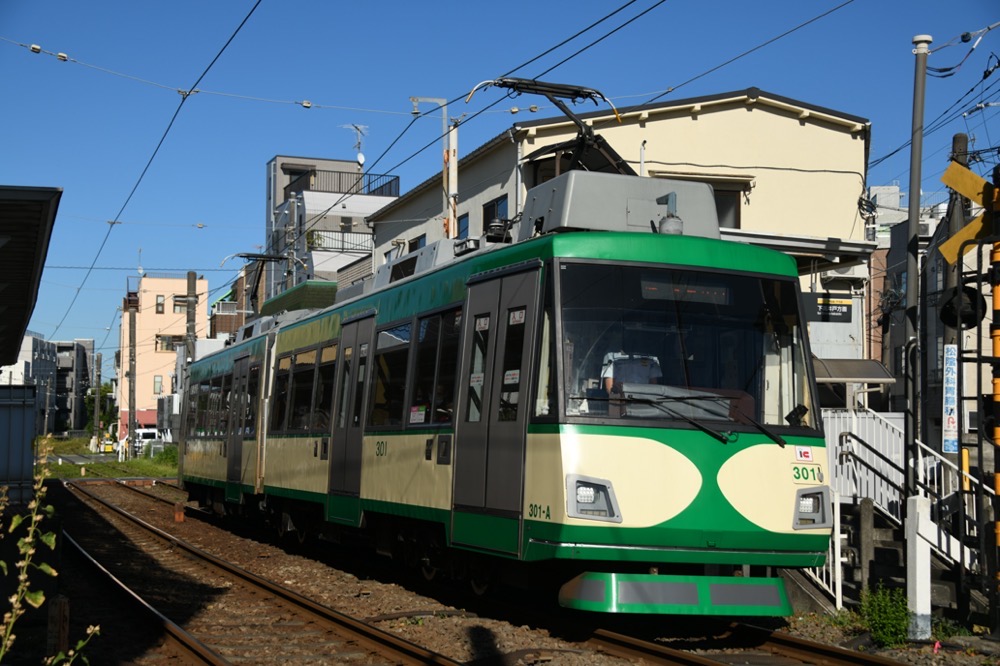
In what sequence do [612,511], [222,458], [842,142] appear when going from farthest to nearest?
1. [842,142]
2. [222,458]
3. [612,511]

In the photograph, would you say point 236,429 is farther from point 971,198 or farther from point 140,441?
point 140,441

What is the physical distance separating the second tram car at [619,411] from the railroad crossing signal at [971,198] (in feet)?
5.85

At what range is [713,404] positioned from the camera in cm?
908

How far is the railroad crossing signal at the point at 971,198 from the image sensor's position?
10.3 meters

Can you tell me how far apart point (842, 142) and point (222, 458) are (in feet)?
51.1

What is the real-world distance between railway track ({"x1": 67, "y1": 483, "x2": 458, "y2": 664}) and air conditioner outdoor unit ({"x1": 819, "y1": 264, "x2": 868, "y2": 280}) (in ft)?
55.3

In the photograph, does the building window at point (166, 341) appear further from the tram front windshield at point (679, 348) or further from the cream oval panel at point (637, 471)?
the cream oval panel at point (637, 471)

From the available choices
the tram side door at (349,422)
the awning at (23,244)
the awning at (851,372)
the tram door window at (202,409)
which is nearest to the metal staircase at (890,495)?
the awning at (851,372)

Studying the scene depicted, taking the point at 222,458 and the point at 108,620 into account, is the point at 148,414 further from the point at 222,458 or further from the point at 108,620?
the point at 108,620

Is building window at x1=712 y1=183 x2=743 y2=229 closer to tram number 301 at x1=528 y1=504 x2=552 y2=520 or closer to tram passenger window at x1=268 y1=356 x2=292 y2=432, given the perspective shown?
tram passenger window at x1=268 y1=356 x2=292 y2=432

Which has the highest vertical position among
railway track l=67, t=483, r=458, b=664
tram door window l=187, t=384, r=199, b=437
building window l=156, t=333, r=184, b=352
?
building window l=156, t=333, r=184, b=352

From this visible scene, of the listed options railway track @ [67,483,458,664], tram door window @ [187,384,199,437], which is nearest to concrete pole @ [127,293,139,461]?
tram door window @ [187,384,199,437]

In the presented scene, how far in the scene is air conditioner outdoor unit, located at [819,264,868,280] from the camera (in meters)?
27.7

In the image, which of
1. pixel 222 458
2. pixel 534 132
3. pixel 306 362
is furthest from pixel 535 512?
pixel 534 132
